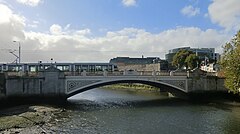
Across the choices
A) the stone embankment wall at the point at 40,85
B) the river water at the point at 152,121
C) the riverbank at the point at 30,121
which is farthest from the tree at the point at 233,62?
the stone embankment wall at the point at 40,85

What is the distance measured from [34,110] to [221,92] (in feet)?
103

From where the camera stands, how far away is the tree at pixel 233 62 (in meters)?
32.4

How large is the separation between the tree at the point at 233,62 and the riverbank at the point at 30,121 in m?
19.4

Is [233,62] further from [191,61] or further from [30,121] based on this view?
[191,61]

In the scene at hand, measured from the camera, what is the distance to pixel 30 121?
94.5 feet

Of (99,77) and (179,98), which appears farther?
(179,98)

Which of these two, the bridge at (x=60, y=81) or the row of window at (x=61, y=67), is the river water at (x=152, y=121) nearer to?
the bridge at (x=60, y=81)

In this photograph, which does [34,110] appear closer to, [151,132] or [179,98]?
[151,132]

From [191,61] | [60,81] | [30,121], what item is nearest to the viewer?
[30,121]

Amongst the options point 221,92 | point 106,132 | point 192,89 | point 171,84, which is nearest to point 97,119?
point 106,132

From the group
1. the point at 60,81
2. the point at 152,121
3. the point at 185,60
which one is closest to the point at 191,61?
the point at 185,60

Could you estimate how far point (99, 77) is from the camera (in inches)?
1804

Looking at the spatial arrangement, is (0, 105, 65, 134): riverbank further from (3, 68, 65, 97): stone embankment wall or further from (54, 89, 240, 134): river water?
(3, 68, 65, 97): stone embankment wall

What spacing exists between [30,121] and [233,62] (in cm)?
2210
